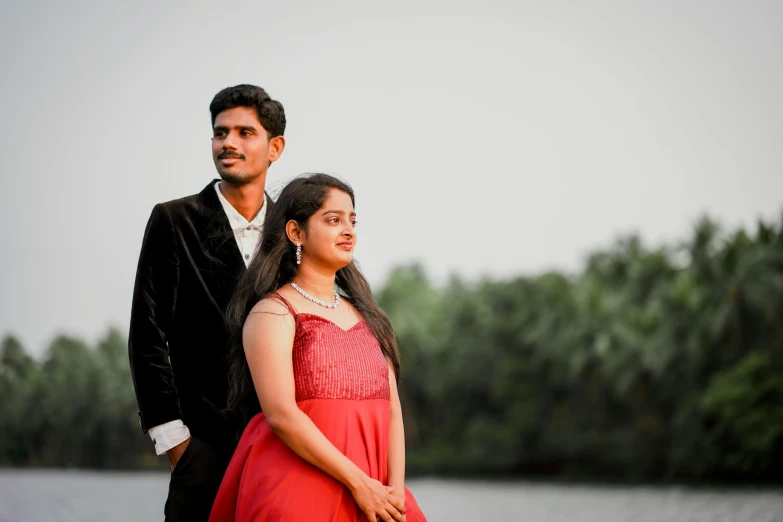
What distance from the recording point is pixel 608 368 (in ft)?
110

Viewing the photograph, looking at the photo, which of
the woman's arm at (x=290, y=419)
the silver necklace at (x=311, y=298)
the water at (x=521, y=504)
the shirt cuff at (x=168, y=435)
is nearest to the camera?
the woman's arm at (x=290, y=419)

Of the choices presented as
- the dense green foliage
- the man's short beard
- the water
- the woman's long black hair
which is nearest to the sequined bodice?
the woman's long black hair

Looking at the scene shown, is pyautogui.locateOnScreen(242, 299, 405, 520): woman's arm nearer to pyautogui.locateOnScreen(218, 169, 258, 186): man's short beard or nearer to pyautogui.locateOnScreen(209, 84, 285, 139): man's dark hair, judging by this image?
pyautogui.locateOnScreen(218, 169, 258, 186): man's short beard

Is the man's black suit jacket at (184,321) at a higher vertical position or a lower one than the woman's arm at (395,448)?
higher

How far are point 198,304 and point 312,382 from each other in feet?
2.12

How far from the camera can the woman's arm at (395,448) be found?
10.1 feet

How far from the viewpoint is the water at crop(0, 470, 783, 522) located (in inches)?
840

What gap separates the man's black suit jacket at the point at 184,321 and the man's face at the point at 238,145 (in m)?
0.18

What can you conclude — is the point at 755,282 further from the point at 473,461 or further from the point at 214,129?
the point at 214,129

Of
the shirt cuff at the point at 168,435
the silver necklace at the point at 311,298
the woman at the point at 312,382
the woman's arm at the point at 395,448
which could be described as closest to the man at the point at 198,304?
the shirt cuff at the point at 168,435

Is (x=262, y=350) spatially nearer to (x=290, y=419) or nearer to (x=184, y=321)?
(x=290, y=419)

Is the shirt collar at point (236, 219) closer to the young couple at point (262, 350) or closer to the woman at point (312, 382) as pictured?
the young couple at point (262, 350)

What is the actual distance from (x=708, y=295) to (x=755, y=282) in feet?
6.26

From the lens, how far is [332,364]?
3.10 metres
